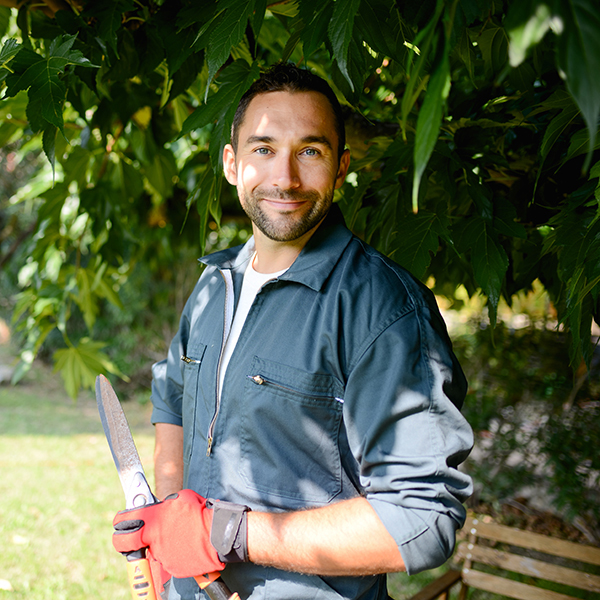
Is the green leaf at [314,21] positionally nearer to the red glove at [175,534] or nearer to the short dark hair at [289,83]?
the short dark hair at [289,83]

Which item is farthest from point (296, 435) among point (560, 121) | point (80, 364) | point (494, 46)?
point (80, 364)

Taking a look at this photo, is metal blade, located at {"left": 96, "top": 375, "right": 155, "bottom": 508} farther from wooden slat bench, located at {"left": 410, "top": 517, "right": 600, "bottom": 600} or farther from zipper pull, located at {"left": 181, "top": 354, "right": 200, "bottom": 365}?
wooden slat bench, located at {"left": 410, "top": 517, "right": 600, "bottom": 600}

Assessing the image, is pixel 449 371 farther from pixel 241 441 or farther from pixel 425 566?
pixel 241 441

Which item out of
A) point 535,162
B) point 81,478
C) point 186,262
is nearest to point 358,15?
point 535,162

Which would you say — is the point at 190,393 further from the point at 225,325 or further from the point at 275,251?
the point at 275,251

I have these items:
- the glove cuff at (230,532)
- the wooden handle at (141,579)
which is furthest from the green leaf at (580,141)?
the wooden handle at (141,579)

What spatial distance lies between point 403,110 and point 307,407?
655mm

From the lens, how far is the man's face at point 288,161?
121 cm

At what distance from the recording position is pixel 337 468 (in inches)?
43.4

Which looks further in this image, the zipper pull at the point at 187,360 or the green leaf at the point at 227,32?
the zipper pull at the point at 187,360

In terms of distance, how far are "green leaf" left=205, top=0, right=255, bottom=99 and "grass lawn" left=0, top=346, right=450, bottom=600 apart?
252cm

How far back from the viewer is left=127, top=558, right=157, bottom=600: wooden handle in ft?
3.61

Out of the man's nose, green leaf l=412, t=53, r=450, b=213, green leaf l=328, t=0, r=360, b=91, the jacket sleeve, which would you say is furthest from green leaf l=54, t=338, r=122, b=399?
green leaf l=412, t=53, r=450, b=213

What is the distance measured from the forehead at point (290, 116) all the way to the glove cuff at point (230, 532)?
749 mm
